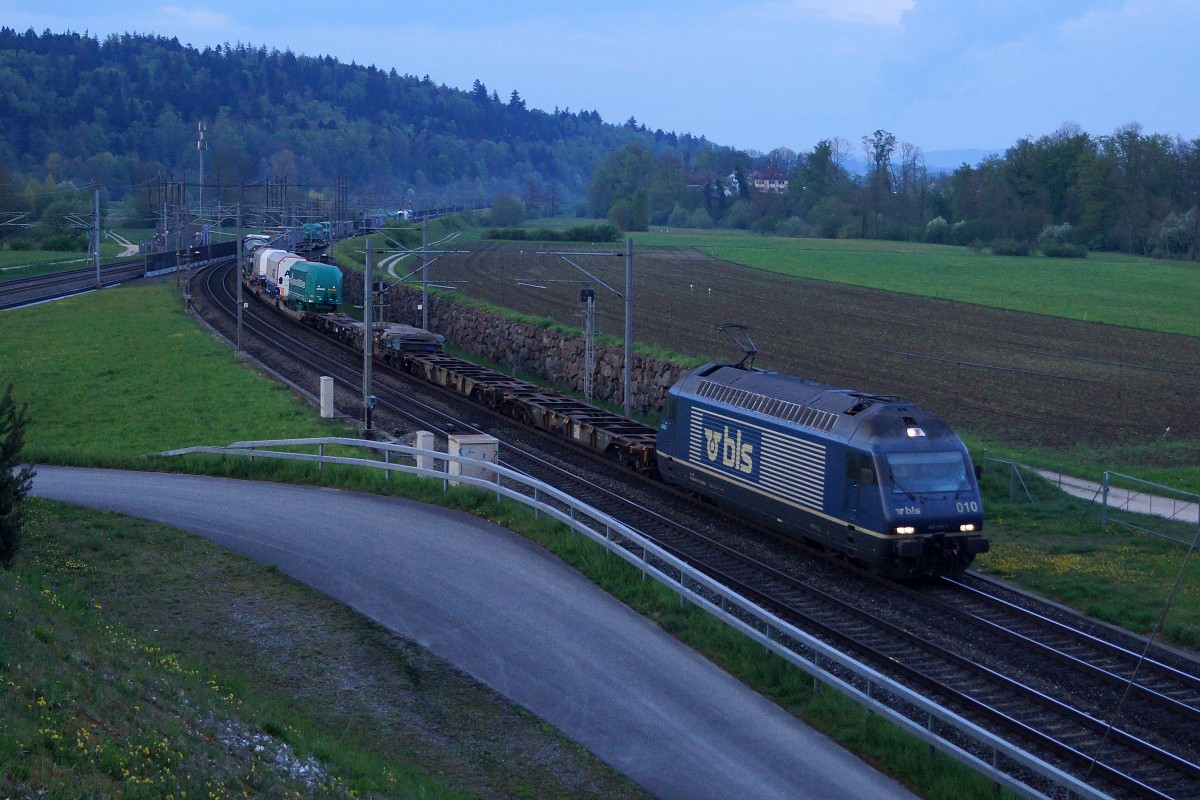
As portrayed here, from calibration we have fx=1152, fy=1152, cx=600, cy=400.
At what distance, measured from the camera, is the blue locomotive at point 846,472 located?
2097cm

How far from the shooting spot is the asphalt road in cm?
1312

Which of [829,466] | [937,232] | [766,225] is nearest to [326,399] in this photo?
[829,466]

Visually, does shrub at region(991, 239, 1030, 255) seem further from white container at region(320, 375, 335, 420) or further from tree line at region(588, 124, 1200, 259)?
white container at region(320, 375, 335, 420)

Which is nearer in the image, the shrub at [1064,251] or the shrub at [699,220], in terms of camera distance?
the shrub at [1064,251]

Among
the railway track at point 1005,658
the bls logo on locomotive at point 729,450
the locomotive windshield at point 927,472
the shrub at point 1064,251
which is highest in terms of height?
the shrub at point 1064,251

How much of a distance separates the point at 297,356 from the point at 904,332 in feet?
104

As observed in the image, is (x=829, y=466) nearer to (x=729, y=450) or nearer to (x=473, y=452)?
(x=729, y=450)

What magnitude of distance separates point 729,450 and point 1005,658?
8864 millimetres

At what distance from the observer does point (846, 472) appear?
21750 mm

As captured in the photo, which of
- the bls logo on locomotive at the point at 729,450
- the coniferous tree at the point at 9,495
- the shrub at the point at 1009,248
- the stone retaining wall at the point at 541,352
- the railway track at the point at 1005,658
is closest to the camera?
the railway track at the point at 1005,658

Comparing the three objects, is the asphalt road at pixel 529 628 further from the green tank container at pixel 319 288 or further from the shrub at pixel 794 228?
the shrub at pixel 794 228

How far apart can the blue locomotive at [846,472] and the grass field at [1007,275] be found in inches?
1826

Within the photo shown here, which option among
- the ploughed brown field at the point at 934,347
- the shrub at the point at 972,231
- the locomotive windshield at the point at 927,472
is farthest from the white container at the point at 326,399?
the shrub at the point at 972,231

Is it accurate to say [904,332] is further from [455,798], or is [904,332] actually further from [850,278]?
[455,798]
